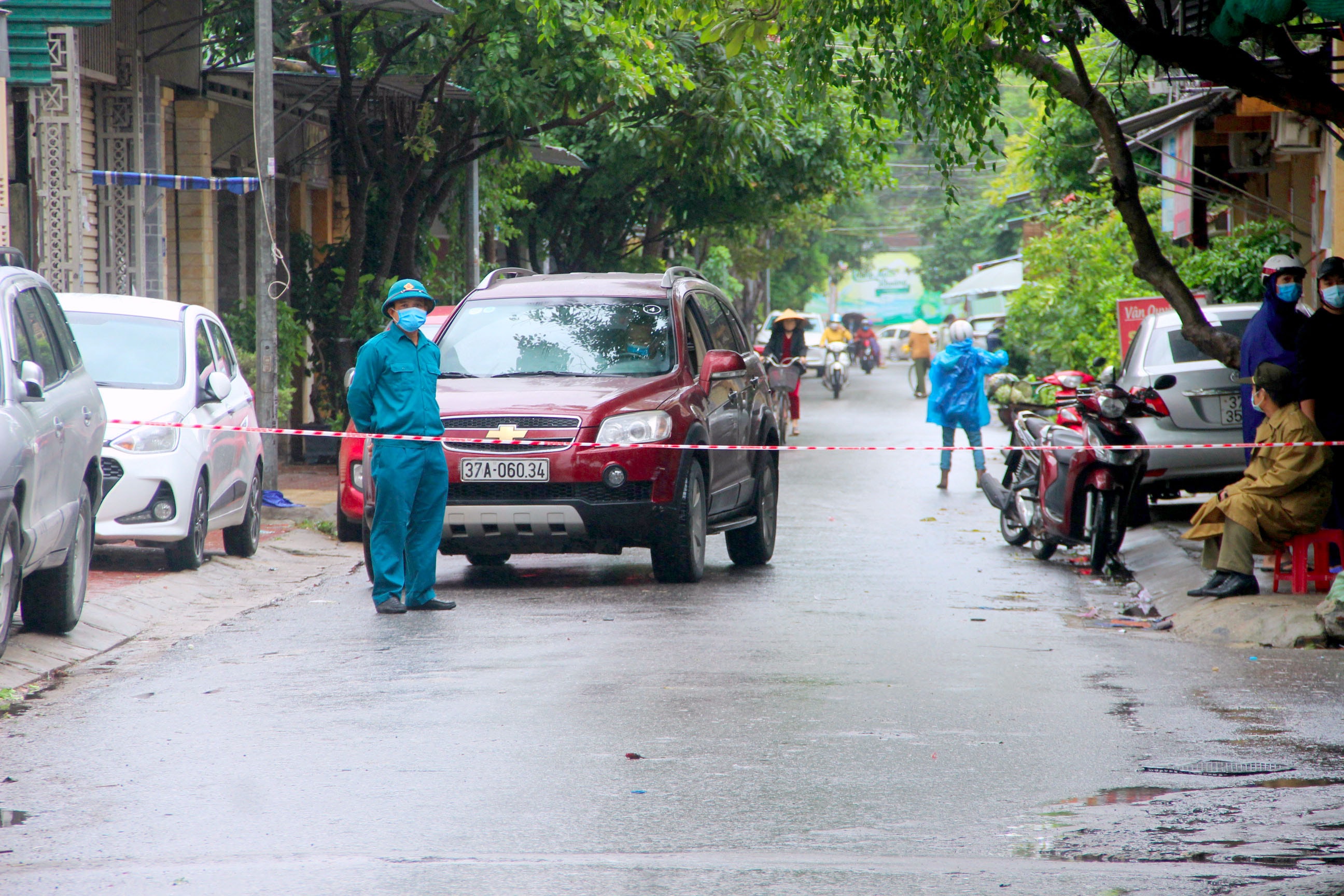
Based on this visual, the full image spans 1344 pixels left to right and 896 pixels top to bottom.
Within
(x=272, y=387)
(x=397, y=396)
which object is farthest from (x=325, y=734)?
(x=272, y=387)

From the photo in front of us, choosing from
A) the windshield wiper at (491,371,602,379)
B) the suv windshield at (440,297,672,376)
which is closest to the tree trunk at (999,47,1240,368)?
the suv windshield at (440,297,672,376)

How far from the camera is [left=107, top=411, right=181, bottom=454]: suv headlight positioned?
11.0m

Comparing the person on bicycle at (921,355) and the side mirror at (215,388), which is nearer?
the side mirror at (215,388)

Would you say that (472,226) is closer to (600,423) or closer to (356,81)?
(356,81)

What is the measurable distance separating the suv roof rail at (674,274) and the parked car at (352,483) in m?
1.49

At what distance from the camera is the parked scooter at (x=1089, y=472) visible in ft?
38.2

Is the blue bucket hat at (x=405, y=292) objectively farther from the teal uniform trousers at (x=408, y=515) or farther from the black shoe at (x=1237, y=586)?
the black shoe at (x=1237, y=586)

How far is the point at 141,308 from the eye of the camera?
11.9 meters

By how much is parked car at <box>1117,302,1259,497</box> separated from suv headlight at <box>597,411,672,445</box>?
501cm

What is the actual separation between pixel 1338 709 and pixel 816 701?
211 cm

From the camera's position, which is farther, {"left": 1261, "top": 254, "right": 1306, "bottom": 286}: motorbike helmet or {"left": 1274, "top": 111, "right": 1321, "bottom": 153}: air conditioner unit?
{"left": 1274, "top": 111, "right": 1321, "bottom": 153}: air conditioner unit

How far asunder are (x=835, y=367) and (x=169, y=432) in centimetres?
2937

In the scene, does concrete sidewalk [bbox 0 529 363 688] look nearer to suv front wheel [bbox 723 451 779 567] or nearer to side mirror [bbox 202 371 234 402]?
side mirror [bbox 202 371 234 402]

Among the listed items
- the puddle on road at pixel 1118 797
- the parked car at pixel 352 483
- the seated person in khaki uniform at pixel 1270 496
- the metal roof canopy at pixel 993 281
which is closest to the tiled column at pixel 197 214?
the parked car at pixel 352 483
